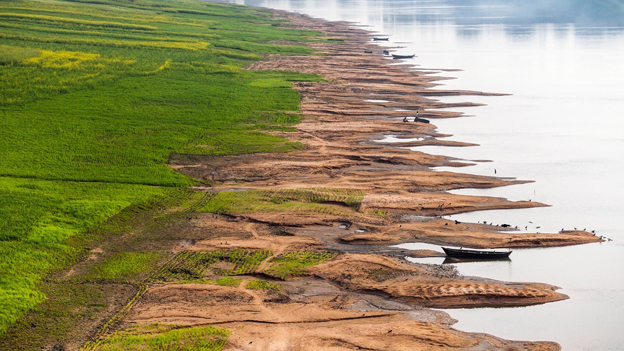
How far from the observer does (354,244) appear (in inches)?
1258

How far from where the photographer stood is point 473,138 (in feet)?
182

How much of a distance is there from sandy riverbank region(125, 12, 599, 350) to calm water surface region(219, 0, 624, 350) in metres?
1.05

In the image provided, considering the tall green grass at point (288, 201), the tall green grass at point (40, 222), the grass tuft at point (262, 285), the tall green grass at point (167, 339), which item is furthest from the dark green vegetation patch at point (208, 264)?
the tall green grass at point (288, 201)

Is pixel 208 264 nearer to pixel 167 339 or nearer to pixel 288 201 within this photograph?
pixel 167 339

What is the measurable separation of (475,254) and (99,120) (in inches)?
1312

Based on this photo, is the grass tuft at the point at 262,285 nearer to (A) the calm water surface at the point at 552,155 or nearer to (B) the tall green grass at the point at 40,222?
(A) the calm water surface at the point at 552,155

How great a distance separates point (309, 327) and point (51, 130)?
31513 millimetres

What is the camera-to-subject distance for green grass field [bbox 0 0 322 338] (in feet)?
98.3

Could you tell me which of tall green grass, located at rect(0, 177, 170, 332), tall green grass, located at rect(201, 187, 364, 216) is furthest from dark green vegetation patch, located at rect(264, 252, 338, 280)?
tall green grass, located at rect(0, 177, 170, 332)

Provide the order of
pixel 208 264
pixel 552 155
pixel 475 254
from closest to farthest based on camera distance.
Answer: pixel 208 264
pixel 475 254
pixel 552 155

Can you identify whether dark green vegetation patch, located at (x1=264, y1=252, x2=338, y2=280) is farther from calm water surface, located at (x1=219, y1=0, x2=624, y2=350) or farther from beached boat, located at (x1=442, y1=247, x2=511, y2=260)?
beached boat, located at (x1=442, y1=247, x2=511, y2=260)

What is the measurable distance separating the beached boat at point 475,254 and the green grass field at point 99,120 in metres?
14.6

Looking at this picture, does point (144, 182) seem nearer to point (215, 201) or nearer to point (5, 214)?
point (215, 201)

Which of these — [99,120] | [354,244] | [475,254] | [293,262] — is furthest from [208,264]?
[99,120]
